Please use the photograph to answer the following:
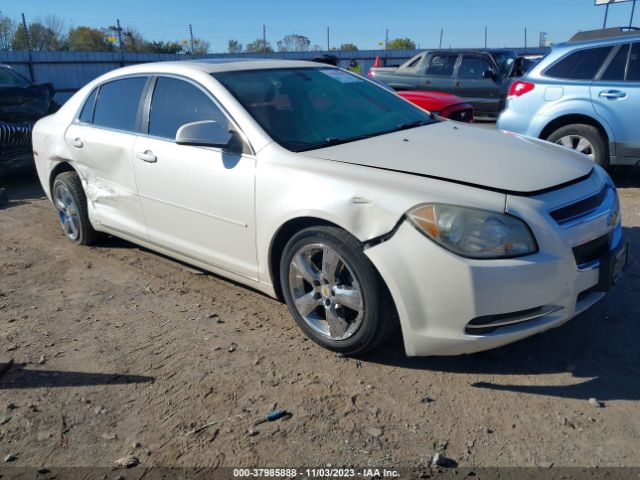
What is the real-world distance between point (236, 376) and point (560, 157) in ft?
7.35

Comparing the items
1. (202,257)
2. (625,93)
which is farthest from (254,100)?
(625,93)

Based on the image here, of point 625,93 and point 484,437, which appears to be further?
point 625,93

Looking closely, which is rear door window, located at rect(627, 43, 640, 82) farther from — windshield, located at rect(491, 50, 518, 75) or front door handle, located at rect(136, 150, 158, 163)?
windshield, located at rect(491, 50, 518, 75)

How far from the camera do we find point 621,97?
647 cm

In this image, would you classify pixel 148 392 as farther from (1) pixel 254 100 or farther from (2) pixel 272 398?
(1) pixel 254 100

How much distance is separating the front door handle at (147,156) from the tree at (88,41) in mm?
25992

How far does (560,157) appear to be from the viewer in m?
3.44

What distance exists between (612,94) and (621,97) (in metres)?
0.10

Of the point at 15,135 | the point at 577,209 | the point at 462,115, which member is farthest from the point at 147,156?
the point at 462,115

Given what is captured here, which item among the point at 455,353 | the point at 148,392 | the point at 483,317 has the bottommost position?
the point at 148,392

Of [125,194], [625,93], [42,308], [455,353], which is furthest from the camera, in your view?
[625,93]

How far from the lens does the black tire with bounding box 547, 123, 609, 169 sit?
21.9 ft

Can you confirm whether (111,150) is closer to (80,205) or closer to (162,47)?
(80,205)

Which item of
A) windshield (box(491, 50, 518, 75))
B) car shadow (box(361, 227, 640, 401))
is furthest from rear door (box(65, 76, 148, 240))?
windshield (box(491, 50, 518, 75))
